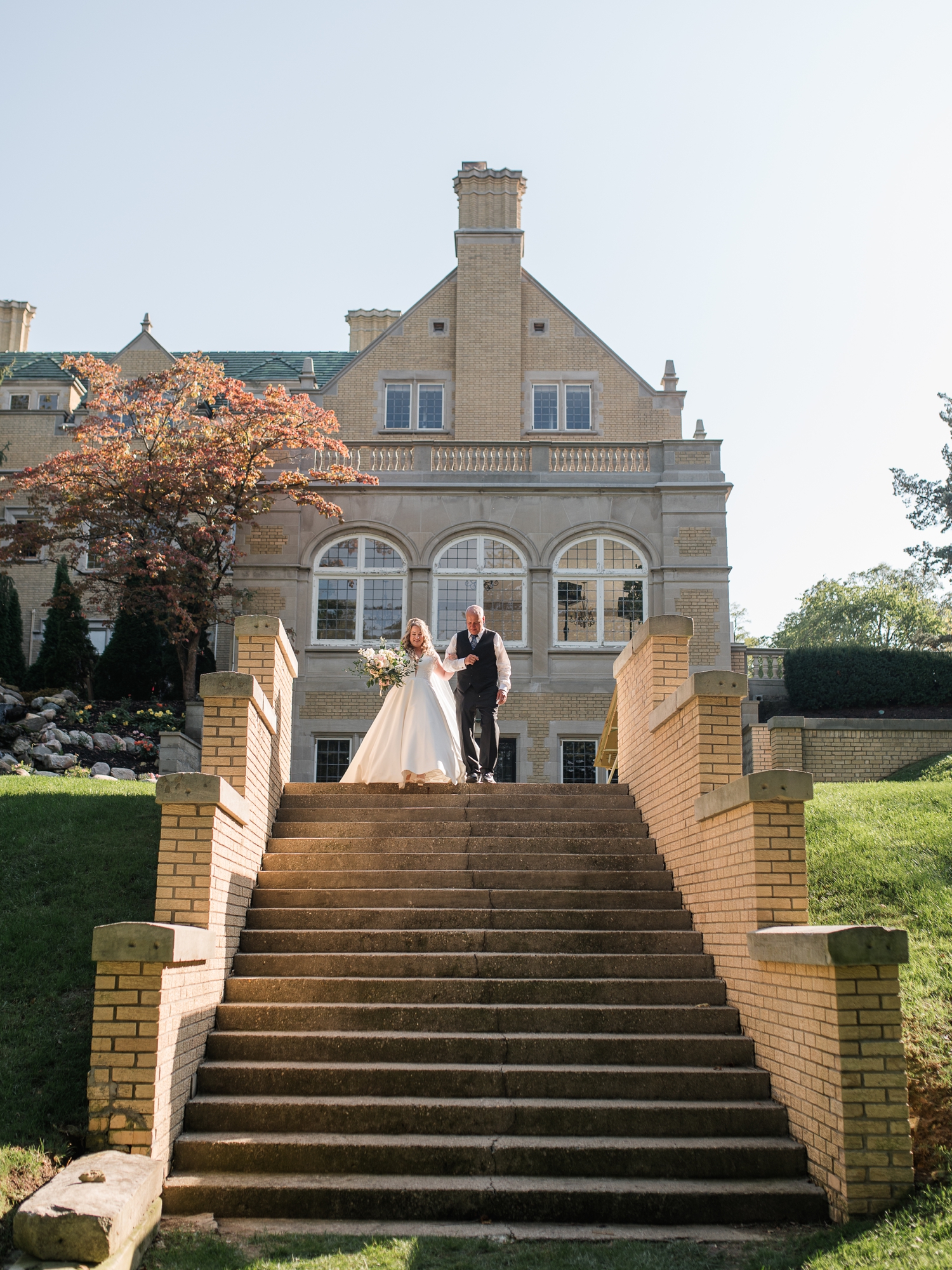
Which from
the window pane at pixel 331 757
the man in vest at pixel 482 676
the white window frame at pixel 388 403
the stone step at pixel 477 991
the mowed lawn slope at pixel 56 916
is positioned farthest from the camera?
the white window frame at pixel 388 403

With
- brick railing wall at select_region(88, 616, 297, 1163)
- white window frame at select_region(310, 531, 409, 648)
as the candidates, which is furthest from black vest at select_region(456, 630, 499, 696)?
white window frame at select_region(310, 531, 409, 648)

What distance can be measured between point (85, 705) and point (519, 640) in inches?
330

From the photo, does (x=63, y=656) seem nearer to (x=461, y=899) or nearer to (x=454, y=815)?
(x=454, y=815)

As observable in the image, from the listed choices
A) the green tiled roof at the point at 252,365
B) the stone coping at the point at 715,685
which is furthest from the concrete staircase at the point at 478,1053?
the green tiled roof at the point at 252,365

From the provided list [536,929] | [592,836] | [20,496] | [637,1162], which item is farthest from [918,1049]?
[20,496]

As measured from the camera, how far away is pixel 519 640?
72.2ft

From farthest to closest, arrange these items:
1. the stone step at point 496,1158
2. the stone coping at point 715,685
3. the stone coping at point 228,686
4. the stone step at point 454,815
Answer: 1. the stone step at point 454,815
2. the stone coping at point 228,686
3. the stone coping at point 715,685
4. the stone step at point 496,1158

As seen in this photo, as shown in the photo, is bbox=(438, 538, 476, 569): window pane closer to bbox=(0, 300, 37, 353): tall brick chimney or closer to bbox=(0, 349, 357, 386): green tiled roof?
bbox=(0, 349, 357, 386): green tiled roof

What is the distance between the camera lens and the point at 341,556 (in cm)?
2253

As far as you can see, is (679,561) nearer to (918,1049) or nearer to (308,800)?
(308,800)

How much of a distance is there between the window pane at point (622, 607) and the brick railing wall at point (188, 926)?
1301 cm

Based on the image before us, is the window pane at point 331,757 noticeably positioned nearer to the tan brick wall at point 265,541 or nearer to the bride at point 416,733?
the tan brick wall at point 265,541

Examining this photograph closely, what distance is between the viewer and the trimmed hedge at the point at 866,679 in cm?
2286

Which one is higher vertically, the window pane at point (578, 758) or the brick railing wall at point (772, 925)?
the window pane at point (578, 758)
